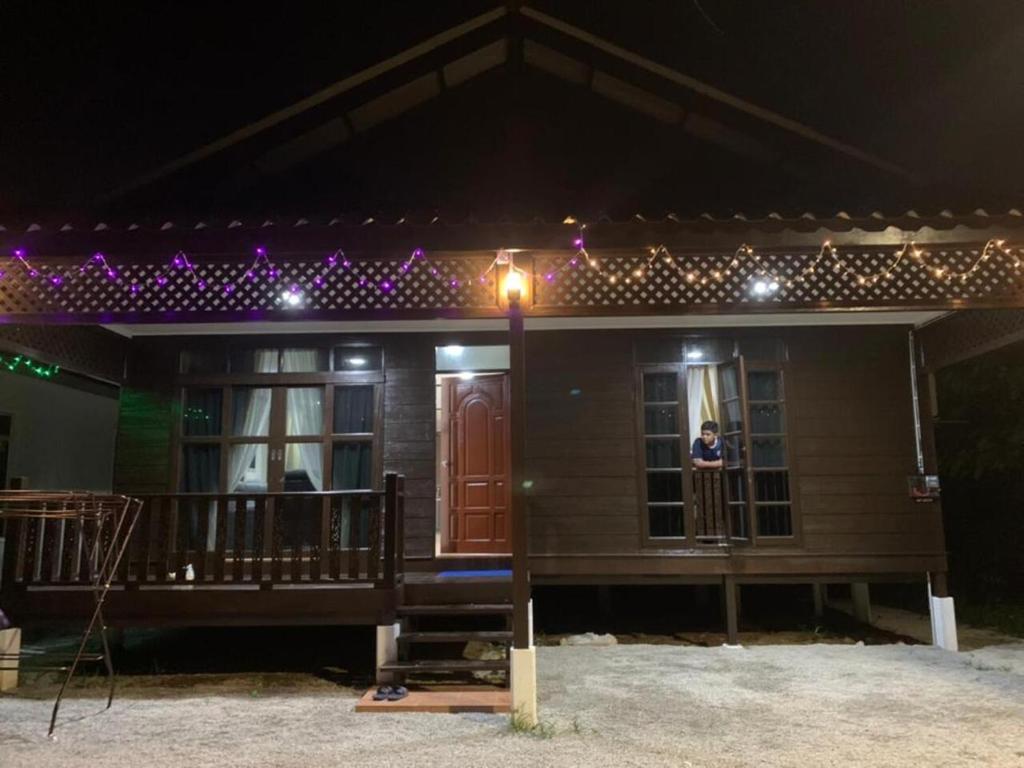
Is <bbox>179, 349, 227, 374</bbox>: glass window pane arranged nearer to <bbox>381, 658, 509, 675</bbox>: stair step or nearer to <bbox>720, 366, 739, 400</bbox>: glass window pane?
<bbox>381, 658, 509, 675</bbox>: stair step

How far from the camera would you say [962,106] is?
731 cm

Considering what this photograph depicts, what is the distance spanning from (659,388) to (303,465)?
3680 mm

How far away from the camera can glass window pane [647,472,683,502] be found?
662cm

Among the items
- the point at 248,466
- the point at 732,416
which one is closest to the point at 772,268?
the point at 732,416

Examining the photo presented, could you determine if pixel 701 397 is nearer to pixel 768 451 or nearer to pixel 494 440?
pixel 768 451

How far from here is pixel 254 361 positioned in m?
6.83

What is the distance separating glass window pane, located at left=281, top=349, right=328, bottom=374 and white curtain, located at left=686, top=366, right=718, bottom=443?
3.88m

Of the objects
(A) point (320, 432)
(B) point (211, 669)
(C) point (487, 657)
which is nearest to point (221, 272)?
(A) point (320, 432)

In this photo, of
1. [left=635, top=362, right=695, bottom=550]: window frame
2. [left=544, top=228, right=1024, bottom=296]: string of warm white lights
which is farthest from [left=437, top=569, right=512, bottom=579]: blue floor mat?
[left=544, top=228, right=1024, bottom=296]: string of warm white lights

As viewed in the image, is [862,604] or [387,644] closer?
[387,644]

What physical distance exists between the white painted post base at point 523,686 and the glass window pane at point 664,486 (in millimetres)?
2897

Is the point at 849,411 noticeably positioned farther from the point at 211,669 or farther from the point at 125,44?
the point at 125,44

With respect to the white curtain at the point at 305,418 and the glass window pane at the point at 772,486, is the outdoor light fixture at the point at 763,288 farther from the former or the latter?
the white curtain at the point at 305,418

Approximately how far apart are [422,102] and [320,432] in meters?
3.59
